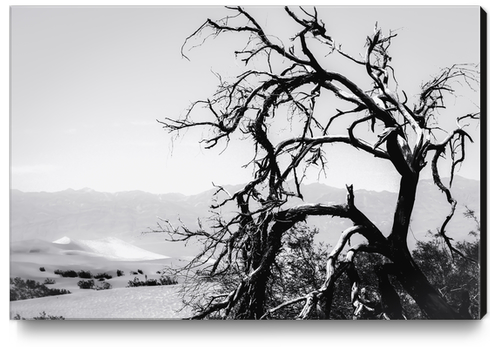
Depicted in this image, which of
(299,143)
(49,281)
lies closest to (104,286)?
(49,281)

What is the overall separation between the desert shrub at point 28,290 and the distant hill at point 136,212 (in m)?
0.40

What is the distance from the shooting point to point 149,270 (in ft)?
18.9

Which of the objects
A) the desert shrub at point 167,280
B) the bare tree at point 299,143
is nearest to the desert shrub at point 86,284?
the desert shrub at point 167,280

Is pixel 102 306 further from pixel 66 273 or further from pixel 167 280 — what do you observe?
pixel 167 280

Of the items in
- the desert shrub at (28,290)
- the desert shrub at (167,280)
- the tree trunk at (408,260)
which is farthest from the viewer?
the tree trunk at (408,260)

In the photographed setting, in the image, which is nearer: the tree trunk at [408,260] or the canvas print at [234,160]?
the canvas print at [234,160]

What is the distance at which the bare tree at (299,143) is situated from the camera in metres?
5.83

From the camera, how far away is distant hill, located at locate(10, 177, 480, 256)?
566cm

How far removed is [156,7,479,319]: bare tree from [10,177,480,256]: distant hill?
0.11m

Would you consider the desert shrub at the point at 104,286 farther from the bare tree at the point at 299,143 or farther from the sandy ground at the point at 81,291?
the bare tree at the point at 299,143

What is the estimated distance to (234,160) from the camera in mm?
5879

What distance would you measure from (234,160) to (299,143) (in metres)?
0.73
